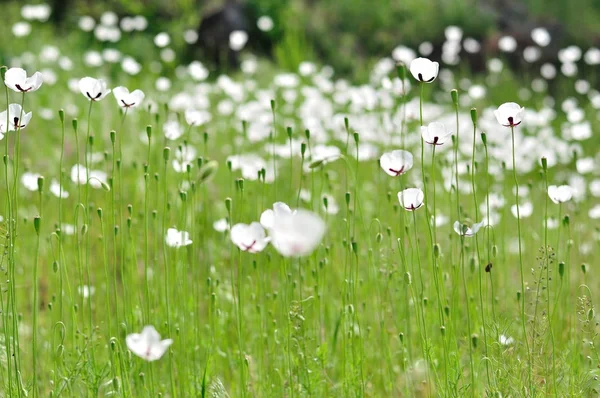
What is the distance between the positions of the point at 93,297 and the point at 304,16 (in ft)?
20.2

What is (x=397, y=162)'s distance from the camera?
5.91ft

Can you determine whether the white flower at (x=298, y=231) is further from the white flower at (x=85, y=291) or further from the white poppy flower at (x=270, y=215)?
the white flower at (x=85, y=291)

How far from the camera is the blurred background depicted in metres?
7.93

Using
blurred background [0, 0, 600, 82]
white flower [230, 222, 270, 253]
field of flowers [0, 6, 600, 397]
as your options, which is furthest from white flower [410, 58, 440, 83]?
blurred background [0, 0, 600, 82]

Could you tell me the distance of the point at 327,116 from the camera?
4809mm

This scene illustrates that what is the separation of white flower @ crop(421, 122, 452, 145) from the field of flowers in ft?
0.04

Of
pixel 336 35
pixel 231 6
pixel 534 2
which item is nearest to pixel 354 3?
pixel 336 35

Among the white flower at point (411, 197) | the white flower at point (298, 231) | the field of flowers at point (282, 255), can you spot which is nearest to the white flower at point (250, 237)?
the field of flowers at point (282, 255)

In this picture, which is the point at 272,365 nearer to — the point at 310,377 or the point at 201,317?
the point at 310,377

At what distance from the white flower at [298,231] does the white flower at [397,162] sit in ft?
2.18

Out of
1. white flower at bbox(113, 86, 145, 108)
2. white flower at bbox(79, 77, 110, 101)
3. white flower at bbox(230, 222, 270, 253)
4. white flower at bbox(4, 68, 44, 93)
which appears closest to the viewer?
white flower at bbox(230, 222, 270, 253)

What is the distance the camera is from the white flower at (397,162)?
1778mm

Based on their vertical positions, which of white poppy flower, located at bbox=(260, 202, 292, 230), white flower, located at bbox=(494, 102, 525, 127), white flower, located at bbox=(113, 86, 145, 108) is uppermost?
white flower, located at bbox=(113, 86, 145, 108)

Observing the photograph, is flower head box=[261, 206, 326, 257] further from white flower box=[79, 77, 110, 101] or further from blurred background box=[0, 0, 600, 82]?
blurred background box=[0, 0, 600, 82]
